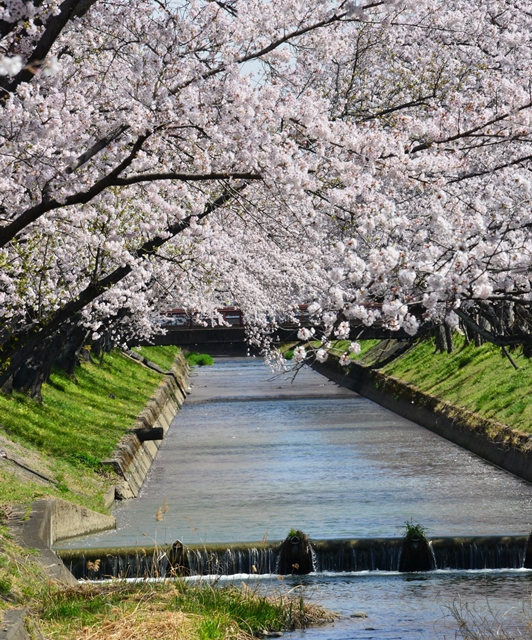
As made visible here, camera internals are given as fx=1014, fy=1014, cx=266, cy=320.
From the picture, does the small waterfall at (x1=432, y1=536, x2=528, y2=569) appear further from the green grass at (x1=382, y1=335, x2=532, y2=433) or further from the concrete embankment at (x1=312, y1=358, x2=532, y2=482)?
the green grass at (x1=382, y1=335, x2=532, y2=433)

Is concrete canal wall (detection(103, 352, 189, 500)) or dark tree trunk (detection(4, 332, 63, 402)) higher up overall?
dark tree trunk (detection(4, 332, 63, 402))

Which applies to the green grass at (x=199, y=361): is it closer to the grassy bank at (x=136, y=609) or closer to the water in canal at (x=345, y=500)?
the water in canal at (x=345, y=500)

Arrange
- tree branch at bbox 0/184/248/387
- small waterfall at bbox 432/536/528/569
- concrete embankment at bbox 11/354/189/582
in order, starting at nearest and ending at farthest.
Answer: concrete embankment at bbox 11/354/189/582 < tree branch at bbox 0/184/248/387 < small waterfall at bbox 432/536/528/569

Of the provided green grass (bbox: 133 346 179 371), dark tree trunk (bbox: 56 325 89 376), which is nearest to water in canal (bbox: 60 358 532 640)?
dark tree trunk (bbox: 56 325 89 376)

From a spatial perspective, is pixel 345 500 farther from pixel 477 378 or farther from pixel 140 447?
pixel 477 378

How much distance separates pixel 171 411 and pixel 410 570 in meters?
29.3

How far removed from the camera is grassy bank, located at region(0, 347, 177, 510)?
65.9 feet

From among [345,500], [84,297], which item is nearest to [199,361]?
[345,500]

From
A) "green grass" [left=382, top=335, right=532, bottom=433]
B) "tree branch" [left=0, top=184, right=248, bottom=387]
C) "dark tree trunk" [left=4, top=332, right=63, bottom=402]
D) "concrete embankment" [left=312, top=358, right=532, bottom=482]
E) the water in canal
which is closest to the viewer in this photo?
the water in canal

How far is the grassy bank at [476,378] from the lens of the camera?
98.1 ft

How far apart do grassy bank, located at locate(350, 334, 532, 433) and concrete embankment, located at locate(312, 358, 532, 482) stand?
0.31 metres

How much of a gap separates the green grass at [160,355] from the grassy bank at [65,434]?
18.6m

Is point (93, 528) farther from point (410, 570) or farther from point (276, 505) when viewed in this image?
point (410, 570)

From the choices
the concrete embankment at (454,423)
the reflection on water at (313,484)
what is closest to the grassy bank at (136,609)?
the reflection on water at (313,484)
